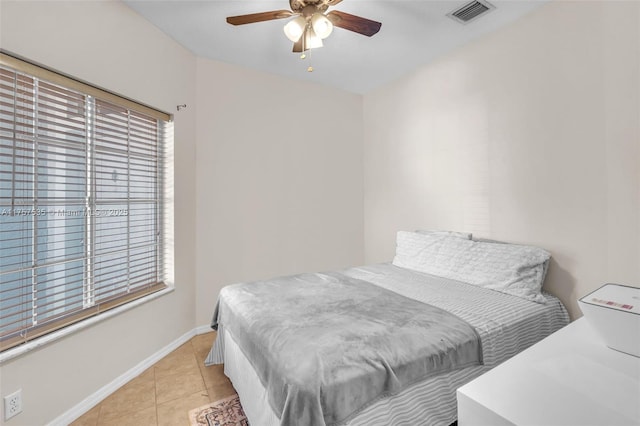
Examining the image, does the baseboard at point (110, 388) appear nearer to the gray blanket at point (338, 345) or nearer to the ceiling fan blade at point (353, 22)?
the gray blanket at point (338, 345)

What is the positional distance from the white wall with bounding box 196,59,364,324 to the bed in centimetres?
98

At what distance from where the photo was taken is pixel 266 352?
4.69ft

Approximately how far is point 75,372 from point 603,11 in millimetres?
3967

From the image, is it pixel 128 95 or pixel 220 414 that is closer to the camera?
pixel 220 414

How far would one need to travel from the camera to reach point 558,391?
2.76ft

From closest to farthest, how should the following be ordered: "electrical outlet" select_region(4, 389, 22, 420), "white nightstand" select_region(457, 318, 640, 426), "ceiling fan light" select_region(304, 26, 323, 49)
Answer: "white nightstand" select_region(457, 318, 640, 426) → "electrical outlet" select_region(4, 389, 22, 420) → "ceiling fan light" select_region(304, 26, 323, 49)

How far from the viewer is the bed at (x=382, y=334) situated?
4.01 ft

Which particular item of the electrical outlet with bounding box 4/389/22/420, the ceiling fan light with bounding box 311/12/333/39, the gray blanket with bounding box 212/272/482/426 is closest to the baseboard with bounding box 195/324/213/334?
the gray blanket with bounding box 212/272/482/426

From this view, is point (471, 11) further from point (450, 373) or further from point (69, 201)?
point (69, 201)

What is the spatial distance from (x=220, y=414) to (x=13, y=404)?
1021 millimetres

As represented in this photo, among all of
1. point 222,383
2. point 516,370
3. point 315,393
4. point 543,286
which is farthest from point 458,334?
point 222,383

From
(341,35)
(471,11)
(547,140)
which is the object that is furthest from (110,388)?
(471,11)

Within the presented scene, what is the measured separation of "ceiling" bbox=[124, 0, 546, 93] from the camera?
218cm

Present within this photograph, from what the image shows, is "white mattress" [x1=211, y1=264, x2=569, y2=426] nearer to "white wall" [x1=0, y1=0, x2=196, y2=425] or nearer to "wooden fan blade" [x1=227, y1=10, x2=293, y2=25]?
"white wall" [x1=0, y1=0, x2=196, y2=425]
